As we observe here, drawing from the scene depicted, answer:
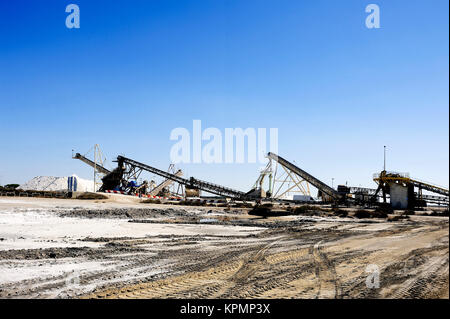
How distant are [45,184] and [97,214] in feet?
372

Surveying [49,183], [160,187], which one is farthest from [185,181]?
[49,183]

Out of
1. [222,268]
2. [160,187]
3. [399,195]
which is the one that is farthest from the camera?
[160,187]

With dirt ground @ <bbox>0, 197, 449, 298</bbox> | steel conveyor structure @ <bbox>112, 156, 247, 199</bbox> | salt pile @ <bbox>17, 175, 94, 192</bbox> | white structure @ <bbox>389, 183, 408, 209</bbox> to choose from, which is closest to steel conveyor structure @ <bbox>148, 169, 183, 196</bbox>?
steel conveyor structure @ <bbox>112, 156, 247, 199</bbox>

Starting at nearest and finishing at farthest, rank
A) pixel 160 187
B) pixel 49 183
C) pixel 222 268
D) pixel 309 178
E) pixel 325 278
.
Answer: pixel 325 278
pixel 222 268
pixel 309 178
pixel 160 187
pixel 49 183

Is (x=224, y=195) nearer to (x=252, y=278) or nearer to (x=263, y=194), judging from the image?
(x=263, y=194)

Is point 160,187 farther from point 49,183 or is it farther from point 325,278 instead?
point 49,183

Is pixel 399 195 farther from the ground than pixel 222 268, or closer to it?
farther from the ground

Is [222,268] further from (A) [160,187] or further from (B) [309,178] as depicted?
(A) [160,187]

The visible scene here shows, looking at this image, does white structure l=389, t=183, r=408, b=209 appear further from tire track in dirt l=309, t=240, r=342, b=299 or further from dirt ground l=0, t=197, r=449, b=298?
tire track in dirt l=309, t=240, r=342, b=299

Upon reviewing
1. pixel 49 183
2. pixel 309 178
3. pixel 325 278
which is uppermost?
pixel 309 178

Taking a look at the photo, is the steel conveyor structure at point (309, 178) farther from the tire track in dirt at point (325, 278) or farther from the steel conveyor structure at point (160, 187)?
the tire track in dirt at point (325, 278)

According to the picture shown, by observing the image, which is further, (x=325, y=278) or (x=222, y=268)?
(x=222, y=268)
